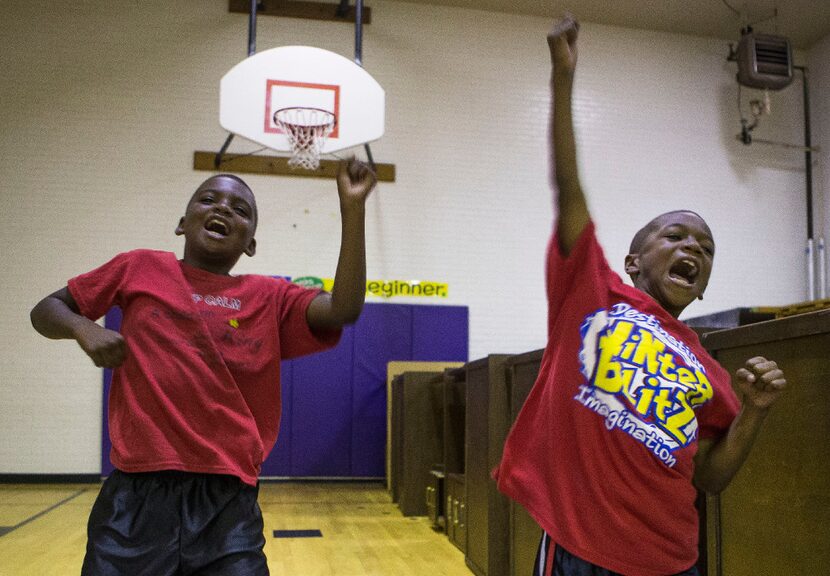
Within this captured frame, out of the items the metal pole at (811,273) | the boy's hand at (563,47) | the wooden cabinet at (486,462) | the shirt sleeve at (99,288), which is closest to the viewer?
the boy's hand at (563,47)

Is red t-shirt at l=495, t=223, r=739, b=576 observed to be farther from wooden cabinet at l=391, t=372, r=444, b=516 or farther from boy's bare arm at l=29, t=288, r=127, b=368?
wooden cabinet at l=391, t=372, r=444, b=516

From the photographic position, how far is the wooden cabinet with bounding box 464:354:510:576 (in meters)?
3.68

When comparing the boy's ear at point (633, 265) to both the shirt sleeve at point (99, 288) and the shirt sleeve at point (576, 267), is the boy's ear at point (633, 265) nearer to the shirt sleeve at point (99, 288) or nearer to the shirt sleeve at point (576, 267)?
the shirt sleeve at point (576, 267)

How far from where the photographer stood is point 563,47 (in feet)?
4.72

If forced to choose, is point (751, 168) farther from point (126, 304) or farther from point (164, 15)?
point (126, 304)

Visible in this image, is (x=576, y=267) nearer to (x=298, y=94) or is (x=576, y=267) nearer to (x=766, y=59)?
(x=298, y=94)

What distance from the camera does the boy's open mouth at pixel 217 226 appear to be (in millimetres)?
1822

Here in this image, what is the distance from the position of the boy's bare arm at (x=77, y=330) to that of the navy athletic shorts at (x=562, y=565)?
2.88 feet

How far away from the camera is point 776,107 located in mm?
9273

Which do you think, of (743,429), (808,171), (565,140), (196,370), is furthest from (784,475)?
(808,171)

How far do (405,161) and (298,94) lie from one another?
2.26m

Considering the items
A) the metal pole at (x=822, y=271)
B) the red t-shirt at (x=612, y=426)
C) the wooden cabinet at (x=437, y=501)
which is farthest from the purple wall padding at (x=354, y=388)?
the red t-shirt at (x=612, y=426)

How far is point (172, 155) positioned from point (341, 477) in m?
3.53

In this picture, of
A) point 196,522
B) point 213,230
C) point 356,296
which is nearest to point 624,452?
point 356,296
